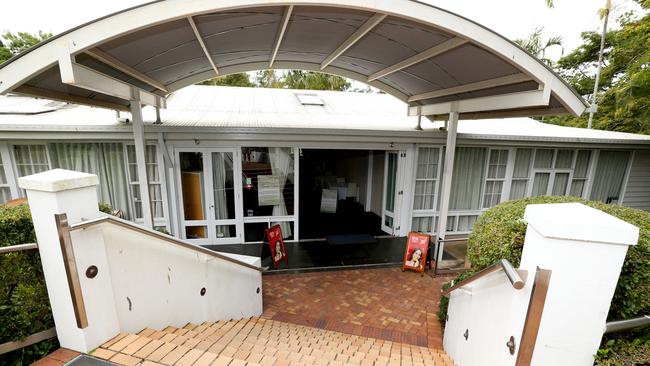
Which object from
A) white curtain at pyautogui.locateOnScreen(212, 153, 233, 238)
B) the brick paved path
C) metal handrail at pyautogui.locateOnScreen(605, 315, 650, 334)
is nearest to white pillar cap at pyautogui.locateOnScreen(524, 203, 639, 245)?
metal handrail at pyautogui.locateOnScreen(605, 315, 650, 334)

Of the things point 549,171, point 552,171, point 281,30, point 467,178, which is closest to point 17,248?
point 281,30

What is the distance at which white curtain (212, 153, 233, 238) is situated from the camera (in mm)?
6691

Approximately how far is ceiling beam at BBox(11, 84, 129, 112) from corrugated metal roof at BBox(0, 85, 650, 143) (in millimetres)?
531

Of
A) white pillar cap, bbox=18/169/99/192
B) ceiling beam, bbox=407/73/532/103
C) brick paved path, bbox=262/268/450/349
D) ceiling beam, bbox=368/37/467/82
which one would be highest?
ceiling beam, bbox=368/37/467/82

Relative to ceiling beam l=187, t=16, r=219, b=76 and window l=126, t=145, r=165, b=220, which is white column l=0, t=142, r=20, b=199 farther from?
ceiling beam l=187, t=16, r=219, b=76

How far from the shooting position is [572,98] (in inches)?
161

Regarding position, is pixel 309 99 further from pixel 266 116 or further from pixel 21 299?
pixel 21 299

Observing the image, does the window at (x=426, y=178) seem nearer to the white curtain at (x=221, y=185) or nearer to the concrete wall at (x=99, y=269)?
the white curtain at (x=221, y=185)

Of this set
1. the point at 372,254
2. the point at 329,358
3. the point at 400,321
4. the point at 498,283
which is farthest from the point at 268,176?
the point at 498,283

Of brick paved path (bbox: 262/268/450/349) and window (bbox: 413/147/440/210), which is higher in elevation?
window (bbox: 413/147/440/210)

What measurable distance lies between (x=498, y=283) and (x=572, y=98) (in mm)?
3669

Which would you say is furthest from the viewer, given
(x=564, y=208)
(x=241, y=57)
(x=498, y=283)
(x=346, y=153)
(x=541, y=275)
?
(x=346, y=153)

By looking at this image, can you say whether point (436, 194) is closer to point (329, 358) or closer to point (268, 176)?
point (268, 176)

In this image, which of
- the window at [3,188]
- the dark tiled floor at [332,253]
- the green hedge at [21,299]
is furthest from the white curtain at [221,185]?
the green hedge at [21,299]
